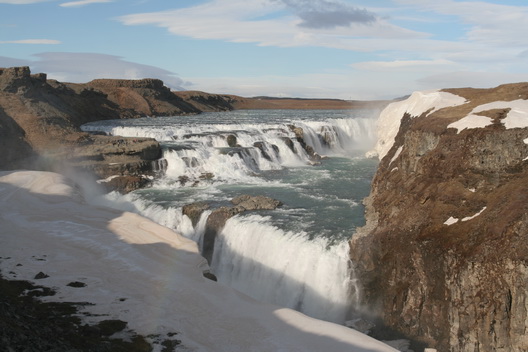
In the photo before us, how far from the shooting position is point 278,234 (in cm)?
1920

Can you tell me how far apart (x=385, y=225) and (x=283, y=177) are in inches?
585

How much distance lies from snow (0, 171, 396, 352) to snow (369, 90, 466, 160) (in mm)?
15861

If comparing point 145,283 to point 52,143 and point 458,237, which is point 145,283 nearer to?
point 458,237

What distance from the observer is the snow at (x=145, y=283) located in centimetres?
1141

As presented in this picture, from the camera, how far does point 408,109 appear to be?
3256 centimetres

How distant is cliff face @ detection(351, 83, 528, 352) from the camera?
1269 cm

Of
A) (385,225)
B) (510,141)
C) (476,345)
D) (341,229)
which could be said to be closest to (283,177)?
(341,229)

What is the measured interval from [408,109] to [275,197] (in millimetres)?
12932

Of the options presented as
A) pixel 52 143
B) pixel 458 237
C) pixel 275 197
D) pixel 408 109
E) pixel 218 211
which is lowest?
pixel 218 211

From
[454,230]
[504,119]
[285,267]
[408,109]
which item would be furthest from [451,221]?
[408,109]

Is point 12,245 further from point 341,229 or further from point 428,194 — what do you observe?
point 428,194

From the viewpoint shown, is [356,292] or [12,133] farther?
[12,133]

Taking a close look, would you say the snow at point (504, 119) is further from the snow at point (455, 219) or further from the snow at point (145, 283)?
the snow at point (145, 283)

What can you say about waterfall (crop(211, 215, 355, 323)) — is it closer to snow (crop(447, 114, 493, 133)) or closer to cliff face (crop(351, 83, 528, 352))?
cliff face (crop(351, 83, 528, 352))
